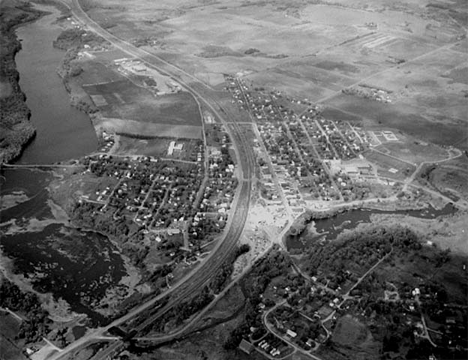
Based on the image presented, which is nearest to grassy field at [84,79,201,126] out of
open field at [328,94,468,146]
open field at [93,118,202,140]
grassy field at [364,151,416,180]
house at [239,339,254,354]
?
open field at [93,118,202,140]

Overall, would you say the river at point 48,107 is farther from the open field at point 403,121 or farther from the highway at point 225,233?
the open field at point 403,121

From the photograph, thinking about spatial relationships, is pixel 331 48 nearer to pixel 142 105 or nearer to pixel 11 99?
pixel 142 105

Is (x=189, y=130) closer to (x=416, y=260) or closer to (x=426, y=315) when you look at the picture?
(x=416, y=260)

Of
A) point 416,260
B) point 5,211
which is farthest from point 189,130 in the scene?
point 416,260

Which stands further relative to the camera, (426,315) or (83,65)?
(83,65)

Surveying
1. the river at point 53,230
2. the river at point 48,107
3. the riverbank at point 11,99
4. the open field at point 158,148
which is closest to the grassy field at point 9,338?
the river at point 53,230

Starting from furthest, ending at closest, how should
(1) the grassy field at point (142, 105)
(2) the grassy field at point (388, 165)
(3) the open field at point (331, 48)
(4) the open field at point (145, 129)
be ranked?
(3) the open field at point (331, 48) → (1) the grassy field at point (142, 105) → (4) the open field at point (145, 129) → (2) the grassy field at point (388, 165)

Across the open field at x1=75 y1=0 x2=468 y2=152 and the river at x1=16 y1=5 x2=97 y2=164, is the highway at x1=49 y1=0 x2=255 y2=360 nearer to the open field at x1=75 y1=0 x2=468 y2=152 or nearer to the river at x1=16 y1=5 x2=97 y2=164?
the open field at x1=75 y1=0 x2=468 y2=152
